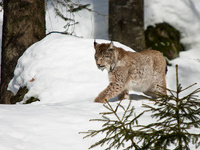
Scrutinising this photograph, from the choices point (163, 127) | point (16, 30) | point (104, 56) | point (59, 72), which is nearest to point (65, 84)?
point (59, 72)

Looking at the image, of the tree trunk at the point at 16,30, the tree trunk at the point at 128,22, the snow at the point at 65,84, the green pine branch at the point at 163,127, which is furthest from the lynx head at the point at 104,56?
the tree trunk at the point at 128,22

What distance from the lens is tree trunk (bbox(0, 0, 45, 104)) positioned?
20.9 feet

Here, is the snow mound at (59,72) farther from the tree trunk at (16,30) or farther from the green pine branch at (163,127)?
the green pine branch at (163,127)

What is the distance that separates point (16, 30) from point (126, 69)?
272 centimetres

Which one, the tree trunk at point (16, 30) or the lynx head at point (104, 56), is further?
the tree trunk at point (16, 30)

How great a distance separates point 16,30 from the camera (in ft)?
21.0

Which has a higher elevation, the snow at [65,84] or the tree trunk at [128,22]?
→ the tree trunk at [128,22]

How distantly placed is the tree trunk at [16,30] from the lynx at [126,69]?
6.96ft

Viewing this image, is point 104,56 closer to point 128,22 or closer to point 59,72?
point 59,72

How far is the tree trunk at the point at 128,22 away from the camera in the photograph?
820 cm

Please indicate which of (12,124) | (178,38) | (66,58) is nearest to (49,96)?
(66,58)

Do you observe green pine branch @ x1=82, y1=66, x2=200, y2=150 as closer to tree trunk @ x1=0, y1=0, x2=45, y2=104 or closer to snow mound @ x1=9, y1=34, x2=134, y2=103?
snow mound @ x1=9, y1=34, x2=134, y2=103

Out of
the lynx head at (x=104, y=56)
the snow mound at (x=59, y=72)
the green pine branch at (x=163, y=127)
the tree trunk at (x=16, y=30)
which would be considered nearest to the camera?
the green pine branch at (x=163, y=127)

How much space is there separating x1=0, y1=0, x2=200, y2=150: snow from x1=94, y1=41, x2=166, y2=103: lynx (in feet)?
0.90
